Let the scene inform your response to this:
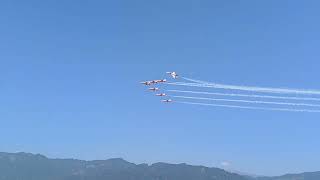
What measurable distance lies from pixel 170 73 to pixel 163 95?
11789mm

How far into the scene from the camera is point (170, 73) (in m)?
137

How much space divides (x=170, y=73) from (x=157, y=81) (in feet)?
59.6

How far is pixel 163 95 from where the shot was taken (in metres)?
147

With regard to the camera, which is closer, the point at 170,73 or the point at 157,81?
the point at 170,73

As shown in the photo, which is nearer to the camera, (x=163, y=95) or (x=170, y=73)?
(x=170, y=73)

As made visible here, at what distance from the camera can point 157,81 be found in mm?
154750

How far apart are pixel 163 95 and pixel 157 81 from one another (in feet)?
30.8
